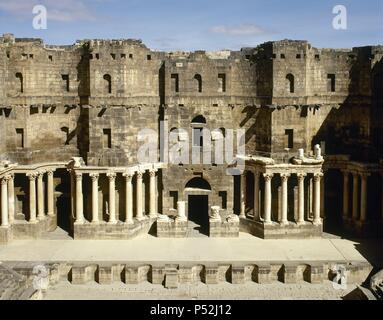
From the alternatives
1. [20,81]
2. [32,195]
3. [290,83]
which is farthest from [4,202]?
[290,83]

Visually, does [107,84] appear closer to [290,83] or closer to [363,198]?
[290,83]

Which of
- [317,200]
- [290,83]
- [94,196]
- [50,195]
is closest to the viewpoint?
[94,196]

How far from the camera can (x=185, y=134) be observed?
37.5 metres

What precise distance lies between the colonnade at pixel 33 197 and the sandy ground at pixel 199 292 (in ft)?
27.6

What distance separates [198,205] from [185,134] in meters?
6.35

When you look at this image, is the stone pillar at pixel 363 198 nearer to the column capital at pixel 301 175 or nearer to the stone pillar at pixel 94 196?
the column capital at pixel 301 175

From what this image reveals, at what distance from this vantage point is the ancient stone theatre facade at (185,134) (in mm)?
35562

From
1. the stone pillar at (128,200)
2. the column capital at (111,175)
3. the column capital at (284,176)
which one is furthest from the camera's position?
the stone pillar at (128,200)

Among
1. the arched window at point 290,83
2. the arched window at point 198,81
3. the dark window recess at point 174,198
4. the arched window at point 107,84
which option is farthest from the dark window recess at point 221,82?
the dark window recess at point 174,198

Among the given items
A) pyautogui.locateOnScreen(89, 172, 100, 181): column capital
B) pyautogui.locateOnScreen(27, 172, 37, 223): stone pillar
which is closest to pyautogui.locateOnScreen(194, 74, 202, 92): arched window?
pyautogui.locateOnScreen(89, 172, 100, 181): column capital

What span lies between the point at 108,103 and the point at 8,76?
22.4ft

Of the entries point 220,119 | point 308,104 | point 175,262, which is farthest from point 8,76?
point 308,104

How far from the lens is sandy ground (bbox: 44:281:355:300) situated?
27.1 metres
